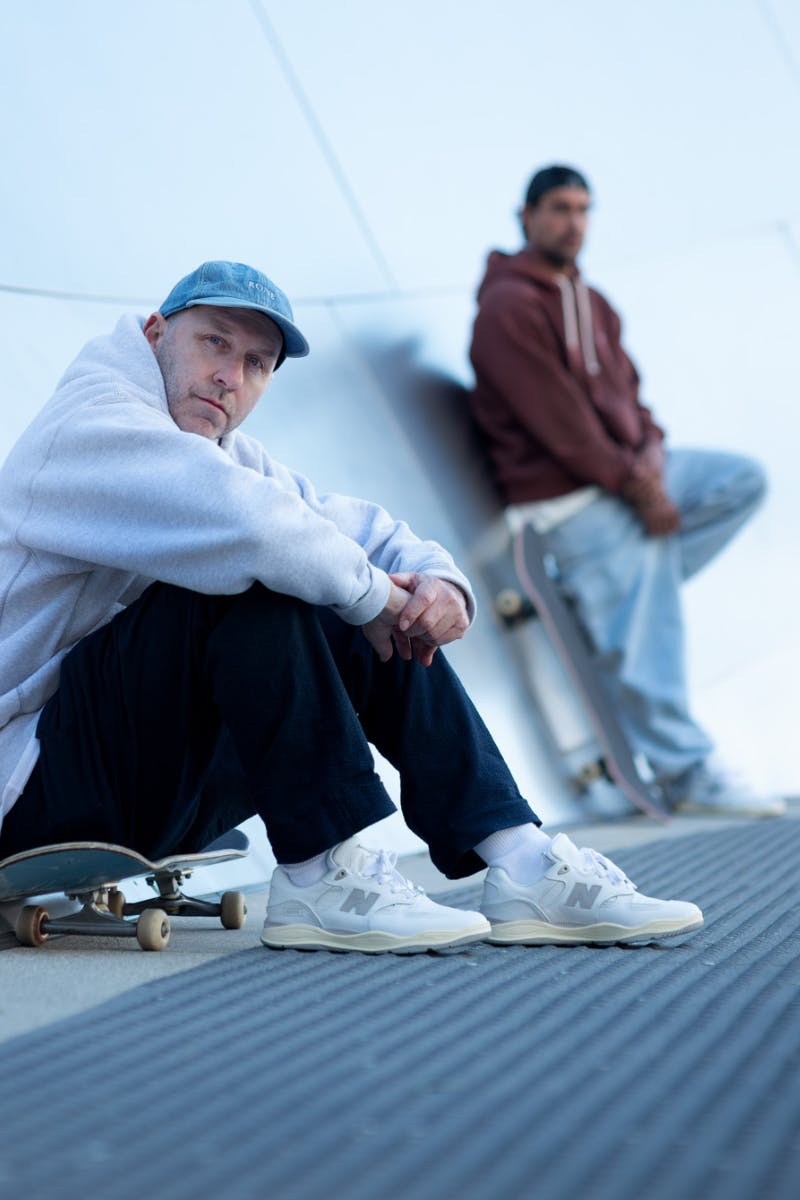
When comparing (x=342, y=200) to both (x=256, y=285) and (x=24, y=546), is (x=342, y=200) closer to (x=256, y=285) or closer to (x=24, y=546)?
(x=256, y=285)

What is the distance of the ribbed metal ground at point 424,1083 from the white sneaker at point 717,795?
4.64 ft

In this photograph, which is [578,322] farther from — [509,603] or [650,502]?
[509,603]

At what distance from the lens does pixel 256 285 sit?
1.39 meters

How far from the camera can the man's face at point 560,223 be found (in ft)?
9.70

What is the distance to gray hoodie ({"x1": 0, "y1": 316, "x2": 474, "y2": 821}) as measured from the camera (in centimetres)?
122

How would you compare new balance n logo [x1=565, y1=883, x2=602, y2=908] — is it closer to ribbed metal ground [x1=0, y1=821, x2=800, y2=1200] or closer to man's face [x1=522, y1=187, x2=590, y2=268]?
ribbed metal ground [x1=0, y1=821, x2=800, y2=1200]

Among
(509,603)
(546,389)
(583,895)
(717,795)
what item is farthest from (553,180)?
(583,895)

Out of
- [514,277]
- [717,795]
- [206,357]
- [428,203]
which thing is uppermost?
[428,203]

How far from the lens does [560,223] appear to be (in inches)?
116

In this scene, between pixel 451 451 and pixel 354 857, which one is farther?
pixel 451 451

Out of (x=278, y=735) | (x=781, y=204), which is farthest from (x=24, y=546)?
(x=781, y=204)

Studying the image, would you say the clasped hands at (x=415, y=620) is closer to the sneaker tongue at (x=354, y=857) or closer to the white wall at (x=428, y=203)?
the sneaker tongue at (x=354, y=857)

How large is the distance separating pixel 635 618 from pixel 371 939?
5.17 ft

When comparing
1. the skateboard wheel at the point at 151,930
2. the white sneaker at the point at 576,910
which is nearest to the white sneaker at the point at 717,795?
the white sneaker at the point at 576,910
